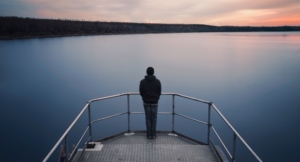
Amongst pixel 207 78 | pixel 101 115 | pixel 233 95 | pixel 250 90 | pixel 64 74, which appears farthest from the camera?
pixel 64 74

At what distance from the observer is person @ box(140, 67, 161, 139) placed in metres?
4.35

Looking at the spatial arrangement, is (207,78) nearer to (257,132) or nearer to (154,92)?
(257,132)

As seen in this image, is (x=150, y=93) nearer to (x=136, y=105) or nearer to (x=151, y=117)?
(x=151, y=117)

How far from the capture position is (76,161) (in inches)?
138

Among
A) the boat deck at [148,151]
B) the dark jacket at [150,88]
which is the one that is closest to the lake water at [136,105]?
the boat deck at [148,151]

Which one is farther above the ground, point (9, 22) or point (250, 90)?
point (9, 22)

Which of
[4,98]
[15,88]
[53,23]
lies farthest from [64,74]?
[53,23]

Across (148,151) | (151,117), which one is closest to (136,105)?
(151,117)

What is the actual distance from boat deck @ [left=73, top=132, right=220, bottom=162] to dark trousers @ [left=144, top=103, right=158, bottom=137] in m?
0.17

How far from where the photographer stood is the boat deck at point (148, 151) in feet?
12.3

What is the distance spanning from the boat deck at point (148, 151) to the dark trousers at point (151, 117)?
6.6 inches

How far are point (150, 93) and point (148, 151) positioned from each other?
1015 millimetres

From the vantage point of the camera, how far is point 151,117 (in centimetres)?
456

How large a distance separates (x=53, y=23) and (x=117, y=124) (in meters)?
94.3
